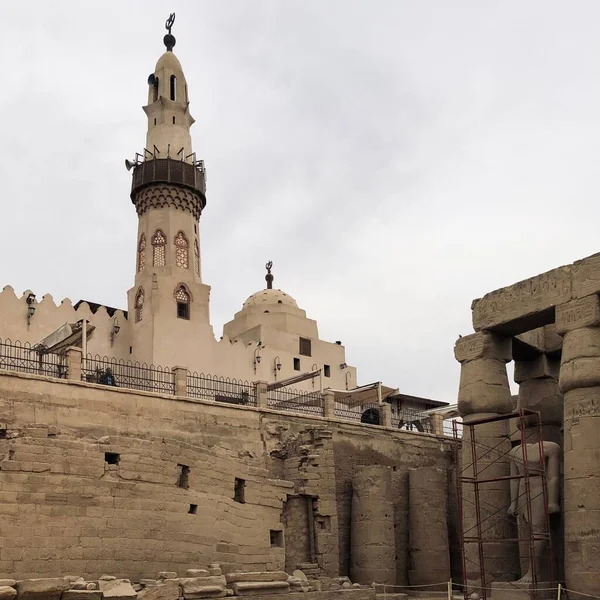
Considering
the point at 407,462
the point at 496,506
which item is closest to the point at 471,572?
the point at 496,506

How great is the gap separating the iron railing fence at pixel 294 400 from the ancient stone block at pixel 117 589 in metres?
8.98

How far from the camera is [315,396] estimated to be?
25688 millimetres

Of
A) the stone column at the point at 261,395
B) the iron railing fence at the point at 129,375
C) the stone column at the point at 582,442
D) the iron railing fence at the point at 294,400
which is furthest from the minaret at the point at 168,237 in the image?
the stone column at the point at 582,442

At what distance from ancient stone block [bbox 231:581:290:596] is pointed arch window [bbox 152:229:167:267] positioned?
15.1 m

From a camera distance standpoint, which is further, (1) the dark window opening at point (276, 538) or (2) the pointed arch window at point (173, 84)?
(2) the pointed arch window at point (173, 84)

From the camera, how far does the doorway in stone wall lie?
18.5 metres

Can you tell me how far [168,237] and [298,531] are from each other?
42.6 feet

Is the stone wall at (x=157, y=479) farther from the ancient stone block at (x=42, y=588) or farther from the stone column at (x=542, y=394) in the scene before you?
the stone column at (x=542, y=394)

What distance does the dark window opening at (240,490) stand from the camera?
17.3 metres

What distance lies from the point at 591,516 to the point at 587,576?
0.88 meters

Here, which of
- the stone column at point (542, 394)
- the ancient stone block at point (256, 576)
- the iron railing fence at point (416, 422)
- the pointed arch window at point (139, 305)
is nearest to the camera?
the ancient stone block at point (256, 576)

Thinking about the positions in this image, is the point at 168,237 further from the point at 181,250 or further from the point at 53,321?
the point at 53,321

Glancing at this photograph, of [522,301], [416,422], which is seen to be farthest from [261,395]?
[522,301]

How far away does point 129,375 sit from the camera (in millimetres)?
24078
